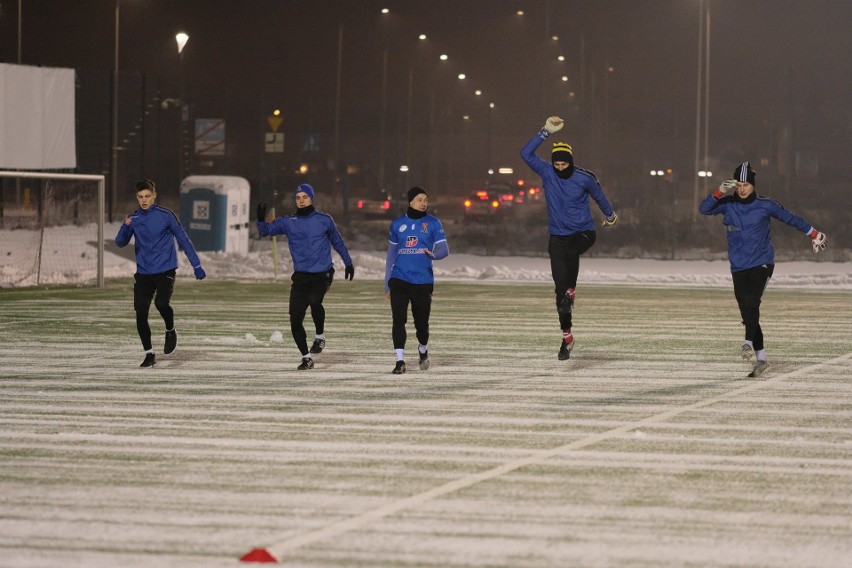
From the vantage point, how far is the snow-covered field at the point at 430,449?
712 centimetres

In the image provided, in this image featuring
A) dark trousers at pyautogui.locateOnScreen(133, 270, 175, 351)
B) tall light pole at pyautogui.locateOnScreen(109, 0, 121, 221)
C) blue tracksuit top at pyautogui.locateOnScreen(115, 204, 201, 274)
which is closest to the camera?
dark trousers at pyautogui.locateOnScreen(133, 270, 175, 351)

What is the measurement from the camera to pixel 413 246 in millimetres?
14195

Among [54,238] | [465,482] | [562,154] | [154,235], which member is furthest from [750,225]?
[54,238]

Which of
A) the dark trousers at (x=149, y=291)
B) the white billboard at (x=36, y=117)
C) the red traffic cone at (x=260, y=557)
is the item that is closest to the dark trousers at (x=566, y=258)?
the dark trousers at (x=149, y=291)

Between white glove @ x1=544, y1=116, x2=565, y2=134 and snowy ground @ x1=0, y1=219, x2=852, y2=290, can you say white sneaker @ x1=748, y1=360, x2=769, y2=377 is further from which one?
snowy ground @ x1=0, y1=219, x2=852, y2=290

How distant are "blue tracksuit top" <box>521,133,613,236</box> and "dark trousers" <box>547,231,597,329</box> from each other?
7 centimetres

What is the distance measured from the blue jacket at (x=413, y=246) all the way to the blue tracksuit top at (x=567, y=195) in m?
1.97

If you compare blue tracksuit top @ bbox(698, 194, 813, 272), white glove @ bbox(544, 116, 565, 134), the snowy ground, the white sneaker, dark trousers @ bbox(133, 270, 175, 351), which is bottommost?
the white sneaker

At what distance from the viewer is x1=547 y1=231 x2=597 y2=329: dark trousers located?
15.7 meters

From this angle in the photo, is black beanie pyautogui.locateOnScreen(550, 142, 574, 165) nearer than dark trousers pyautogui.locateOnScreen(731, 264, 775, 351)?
No

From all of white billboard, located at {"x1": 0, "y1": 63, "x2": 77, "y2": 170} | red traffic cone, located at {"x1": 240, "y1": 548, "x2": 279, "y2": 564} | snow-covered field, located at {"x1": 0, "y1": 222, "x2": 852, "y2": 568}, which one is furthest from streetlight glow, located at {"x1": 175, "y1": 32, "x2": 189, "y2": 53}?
red traffic cone, located at {"x1": 240, "y1": 548, "x2": 279, "y2": 564}

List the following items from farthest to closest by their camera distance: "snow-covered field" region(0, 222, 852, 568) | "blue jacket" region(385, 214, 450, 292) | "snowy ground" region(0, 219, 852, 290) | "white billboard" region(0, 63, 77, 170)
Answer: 1. "white billboard" region(0, 63, 77, 170)
2. "snowy ground" region(0, 219, 852, 290)
3. "blue jacket" region(385, 214, 450, 292)
4. "snow-covered field" region(0, 222, 852, 568)

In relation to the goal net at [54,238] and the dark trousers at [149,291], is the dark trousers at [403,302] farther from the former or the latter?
the goal net at [54,238]

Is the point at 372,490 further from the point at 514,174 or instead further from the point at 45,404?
the point at 514,174
